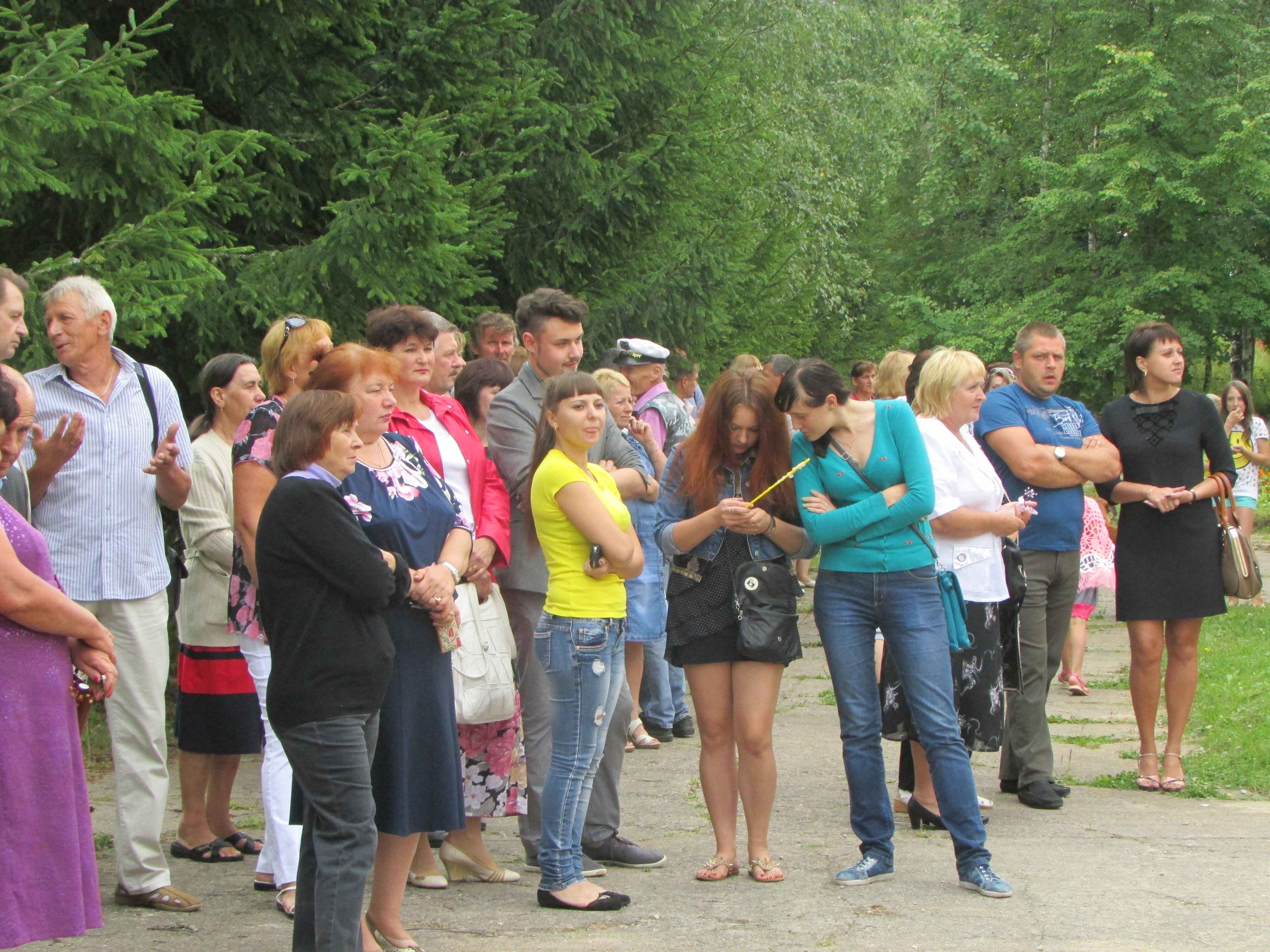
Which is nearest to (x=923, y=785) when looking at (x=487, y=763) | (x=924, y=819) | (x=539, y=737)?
(x=924, y=819)

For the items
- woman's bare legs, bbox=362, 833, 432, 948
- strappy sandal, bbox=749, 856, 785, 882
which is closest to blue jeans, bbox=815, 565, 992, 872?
strappy sandal, bbox=749, 856, 785, 882

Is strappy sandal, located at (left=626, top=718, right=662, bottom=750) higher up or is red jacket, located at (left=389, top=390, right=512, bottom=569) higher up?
red jacket, located at (left=389, top=390, right=512, bottom=569)

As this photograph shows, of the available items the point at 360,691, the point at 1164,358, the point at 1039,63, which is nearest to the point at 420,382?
the point at 360,691

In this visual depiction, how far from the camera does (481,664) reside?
16.4 feet

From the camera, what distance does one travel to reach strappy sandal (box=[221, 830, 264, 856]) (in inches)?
230

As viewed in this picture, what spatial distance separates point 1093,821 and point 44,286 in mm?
5665

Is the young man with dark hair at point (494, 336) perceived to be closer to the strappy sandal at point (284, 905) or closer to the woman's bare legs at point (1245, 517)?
the strappy sandal at point (284, 905)

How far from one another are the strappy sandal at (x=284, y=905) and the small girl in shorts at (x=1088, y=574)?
6.48 m

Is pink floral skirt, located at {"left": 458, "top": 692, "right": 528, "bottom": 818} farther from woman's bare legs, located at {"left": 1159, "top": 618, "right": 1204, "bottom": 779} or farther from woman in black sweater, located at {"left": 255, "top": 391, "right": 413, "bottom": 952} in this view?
woman's bare legs, located at {"left": 1159, "top": 618, "right": 1204, "bottom": 779}

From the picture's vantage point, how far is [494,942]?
15.1 ft

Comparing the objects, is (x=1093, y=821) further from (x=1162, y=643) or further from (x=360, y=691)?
(x=360, y=691)

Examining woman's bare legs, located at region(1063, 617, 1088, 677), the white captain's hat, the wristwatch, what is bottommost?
woman's bare legs, located at region(1063, 617, 1088, 677)

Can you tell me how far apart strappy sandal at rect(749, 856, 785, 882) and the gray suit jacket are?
136 centimetres

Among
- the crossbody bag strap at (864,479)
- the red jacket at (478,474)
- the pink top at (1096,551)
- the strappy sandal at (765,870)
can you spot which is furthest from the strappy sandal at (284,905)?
the pink top at (1096,551)
